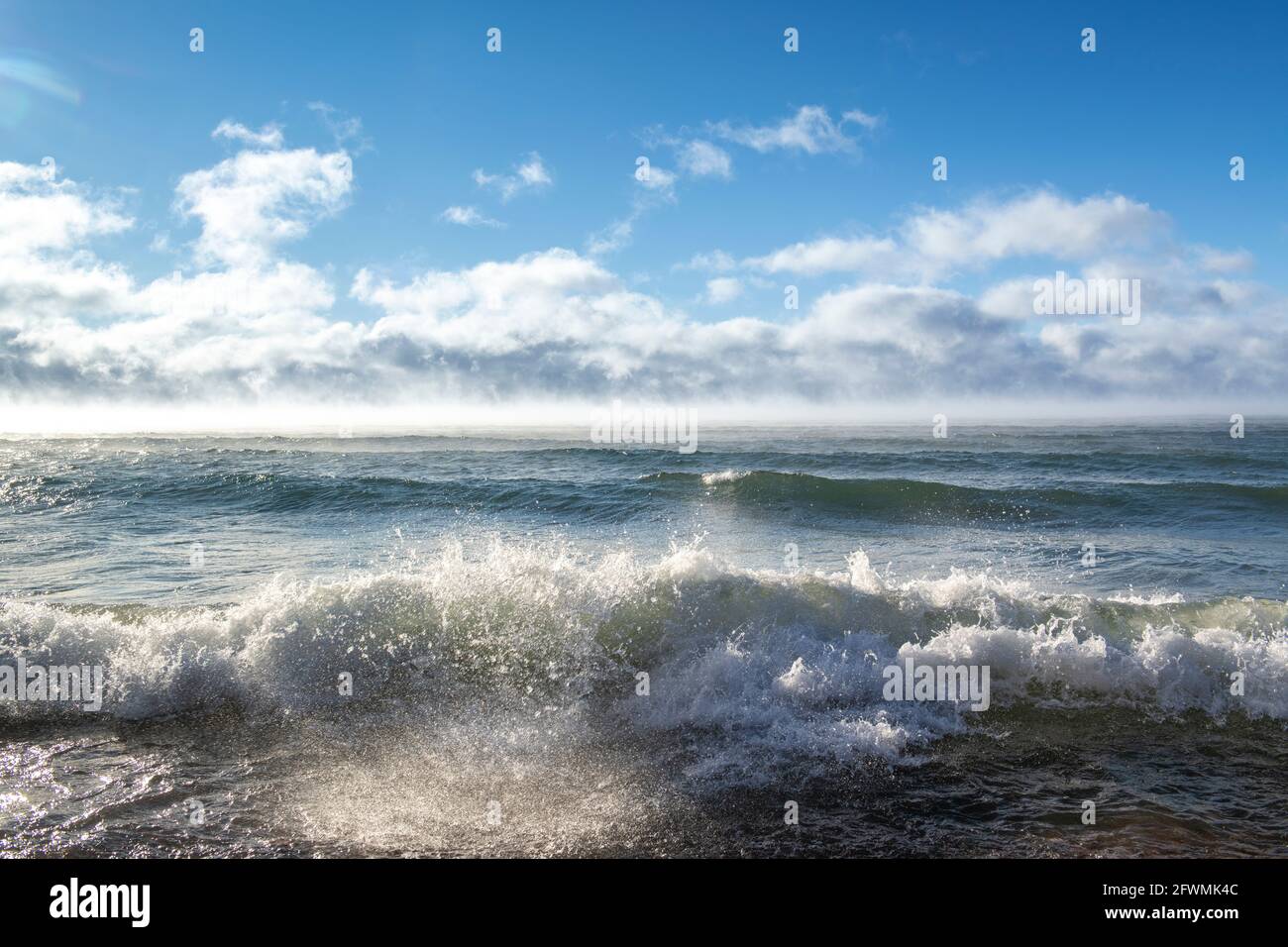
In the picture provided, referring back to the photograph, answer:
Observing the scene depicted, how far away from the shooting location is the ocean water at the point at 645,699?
5.52 meters

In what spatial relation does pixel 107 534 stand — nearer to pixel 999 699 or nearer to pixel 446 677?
pixel 446 677

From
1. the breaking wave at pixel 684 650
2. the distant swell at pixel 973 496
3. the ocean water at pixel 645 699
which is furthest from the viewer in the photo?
the distant swell at pixel 973 496

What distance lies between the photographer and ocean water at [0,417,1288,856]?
5523 millimetres

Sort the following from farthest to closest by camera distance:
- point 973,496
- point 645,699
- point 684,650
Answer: point 973,496 < point 684,650 < point 645,699

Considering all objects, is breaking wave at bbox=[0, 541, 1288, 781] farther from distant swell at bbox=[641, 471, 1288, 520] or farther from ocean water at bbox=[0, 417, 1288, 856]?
distant swell at bbox=[641, 471, 1288, 520]

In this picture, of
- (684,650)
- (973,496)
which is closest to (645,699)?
(684,650)

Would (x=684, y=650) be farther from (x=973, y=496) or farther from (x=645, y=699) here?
(x=973, y=496)

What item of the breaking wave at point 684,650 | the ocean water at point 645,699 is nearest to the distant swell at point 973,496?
the ocean water at point 645,699

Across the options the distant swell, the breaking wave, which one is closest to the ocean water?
the breaking wave

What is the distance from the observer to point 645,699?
25.6 feet

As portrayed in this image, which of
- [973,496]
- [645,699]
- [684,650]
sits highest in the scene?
[973,496]

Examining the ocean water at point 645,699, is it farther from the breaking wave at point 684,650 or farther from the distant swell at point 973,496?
the distant swell at point 973,496

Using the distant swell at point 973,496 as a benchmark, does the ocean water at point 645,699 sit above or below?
below
